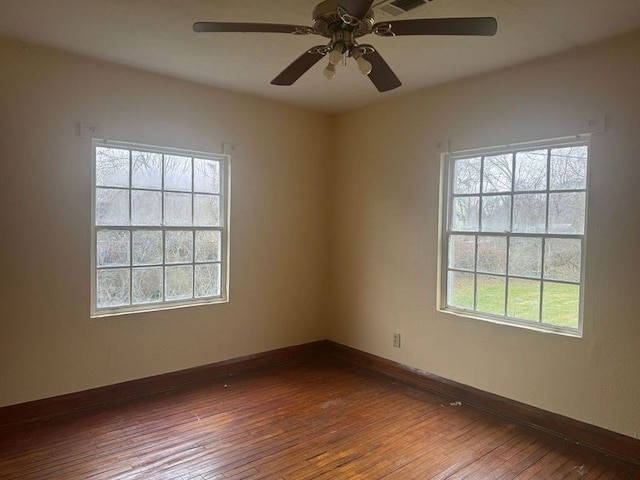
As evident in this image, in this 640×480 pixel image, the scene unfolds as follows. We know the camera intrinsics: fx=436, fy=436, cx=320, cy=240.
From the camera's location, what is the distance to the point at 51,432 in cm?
282

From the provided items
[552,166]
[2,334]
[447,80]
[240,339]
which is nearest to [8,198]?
[2,334]

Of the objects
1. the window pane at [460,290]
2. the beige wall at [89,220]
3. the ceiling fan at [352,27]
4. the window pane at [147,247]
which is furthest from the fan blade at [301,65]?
the window pane at [460,290]

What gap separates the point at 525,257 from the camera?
312 cm

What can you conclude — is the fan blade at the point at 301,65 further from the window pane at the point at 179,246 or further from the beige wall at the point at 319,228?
the window pane at the point at 179,246

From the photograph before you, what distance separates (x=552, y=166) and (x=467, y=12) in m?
1.24

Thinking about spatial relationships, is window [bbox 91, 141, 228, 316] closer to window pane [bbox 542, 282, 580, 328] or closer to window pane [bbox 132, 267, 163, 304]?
window pane [bbox 132, 267, 163, 304]

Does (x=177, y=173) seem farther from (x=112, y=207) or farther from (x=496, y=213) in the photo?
(x=496, y=213)

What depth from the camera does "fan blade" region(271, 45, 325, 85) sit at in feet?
6.78

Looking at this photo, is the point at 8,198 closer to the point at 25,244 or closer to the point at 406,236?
the point at 25,244

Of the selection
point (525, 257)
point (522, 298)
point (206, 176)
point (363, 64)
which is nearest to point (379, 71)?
point (363, 64)

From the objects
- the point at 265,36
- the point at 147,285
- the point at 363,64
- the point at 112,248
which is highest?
the point at 265,36

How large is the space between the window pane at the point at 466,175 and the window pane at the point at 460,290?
69cm

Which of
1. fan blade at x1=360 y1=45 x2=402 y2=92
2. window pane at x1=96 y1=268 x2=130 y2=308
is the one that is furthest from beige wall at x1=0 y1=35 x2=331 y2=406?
fan blade at x1=360 y1=45 x2=402 y2=92

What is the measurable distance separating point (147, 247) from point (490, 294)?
107 inches
